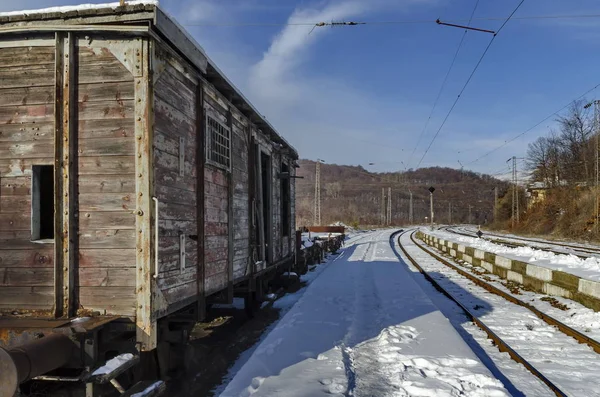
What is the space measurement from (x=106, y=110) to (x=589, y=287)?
32.0 feet

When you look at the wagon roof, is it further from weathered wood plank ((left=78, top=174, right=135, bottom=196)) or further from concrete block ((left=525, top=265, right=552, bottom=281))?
concrete block ((left=525, top=265, right=552, bottom=281))

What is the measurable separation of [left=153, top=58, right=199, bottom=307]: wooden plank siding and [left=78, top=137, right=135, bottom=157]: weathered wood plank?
0.26 metres

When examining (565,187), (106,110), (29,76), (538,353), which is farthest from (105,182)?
(565,187)

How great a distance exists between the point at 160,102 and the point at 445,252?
26.5 m

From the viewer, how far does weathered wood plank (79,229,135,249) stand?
14.8ft

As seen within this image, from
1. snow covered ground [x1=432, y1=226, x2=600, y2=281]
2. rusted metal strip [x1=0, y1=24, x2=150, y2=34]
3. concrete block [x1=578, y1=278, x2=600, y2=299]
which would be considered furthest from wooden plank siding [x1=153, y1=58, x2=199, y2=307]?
snow covered ground [x1=432, y1=226, x2=600, y2=281]

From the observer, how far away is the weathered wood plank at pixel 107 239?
451 cm

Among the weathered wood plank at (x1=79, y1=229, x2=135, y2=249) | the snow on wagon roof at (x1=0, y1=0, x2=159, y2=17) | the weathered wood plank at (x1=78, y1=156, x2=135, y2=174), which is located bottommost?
the weathered wood plank at (x1=79, y1=229, x2=135, y2=249)

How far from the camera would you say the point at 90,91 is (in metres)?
4.61

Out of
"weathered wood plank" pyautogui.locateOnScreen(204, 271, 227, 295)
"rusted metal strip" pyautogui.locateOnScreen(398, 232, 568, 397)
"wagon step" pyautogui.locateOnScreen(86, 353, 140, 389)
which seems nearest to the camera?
"wagon step" pyautogui.locateOnScreen(86, 353, 140, 389)

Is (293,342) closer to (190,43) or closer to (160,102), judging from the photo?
(160,102)

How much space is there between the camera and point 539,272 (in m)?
12.1

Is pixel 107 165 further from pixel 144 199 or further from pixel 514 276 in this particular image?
pixel 514 276

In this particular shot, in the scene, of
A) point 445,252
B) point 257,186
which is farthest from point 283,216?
point 445,252
